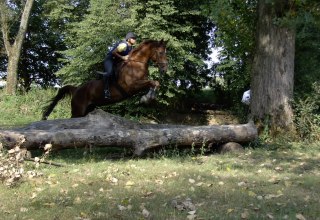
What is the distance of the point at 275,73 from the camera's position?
13000 mm

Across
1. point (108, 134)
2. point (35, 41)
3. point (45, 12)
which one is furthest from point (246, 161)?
point (35, 41)

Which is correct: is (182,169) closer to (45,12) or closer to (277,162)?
(277,162)

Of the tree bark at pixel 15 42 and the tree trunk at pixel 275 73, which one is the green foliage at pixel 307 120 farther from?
the tree bark at pixel 15 42

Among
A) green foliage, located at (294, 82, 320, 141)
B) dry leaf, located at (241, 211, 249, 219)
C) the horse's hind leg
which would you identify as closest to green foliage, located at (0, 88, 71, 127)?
the horse's hind leg

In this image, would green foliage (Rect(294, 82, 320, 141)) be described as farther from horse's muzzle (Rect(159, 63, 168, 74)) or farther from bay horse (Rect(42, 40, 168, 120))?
bay horse (Rect(42, 40, 168, 120))

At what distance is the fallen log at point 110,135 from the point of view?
28.7 ft

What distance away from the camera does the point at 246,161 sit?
925cm

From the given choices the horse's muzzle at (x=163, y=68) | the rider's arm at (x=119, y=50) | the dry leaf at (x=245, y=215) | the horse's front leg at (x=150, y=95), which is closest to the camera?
the dry leaf at (x=245, y=215)

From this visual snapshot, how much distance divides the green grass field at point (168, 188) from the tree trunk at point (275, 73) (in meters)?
2.96

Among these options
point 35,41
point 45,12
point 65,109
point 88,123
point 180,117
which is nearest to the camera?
point 88,123

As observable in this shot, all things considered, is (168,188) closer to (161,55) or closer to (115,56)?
(161,55)

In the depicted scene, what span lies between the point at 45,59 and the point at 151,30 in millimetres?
15644

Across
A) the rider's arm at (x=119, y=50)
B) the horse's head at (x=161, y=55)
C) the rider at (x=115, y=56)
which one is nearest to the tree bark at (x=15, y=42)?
the rider at (x=115, y=56)

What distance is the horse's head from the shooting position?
37.6 feet
